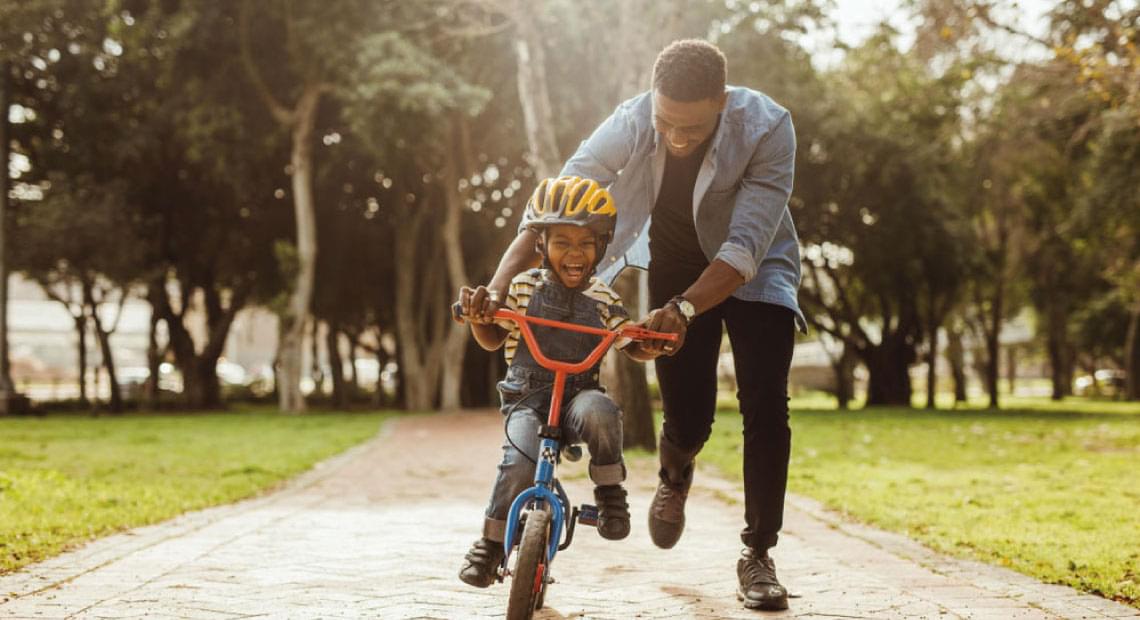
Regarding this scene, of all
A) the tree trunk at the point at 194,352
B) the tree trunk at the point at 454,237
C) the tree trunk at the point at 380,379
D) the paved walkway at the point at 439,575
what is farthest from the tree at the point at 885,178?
the paved walkway at the point at 439,575

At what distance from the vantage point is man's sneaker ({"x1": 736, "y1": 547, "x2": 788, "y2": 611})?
4.14 m

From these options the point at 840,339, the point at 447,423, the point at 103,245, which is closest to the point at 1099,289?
the point at 840,339

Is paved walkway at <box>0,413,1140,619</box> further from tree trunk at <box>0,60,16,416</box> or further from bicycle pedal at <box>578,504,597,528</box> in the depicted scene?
tree trunk at <box>0,60,16,416</box>

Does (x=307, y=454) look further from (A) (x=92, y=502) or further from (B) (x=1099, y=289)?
(B) (x=1099, y=289)

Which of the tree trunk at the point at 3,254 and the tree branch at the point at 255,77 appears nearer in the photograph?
the tree trunk at the point at 3,254

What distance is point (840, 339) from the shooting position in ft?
107

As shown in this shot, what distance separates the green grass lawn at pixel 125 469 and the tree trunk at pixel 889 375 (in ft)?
57.3

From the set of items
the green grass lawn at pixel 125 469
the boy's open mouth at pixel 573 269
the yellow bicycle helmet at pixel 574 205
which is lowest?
the green grass lawn at pixel 125 469

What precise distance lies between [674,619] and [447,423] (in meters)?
17.9

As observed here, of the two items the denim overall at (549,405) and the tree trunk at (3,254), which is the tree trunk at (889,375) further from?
the denim overall at (549,405)

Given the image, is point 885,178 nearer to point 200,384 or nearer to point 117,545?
point 200,384

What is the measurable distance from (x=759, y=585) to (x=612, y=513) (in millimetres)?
665

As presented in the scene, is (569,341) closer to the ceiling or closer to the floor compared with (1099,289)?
closer to the floor

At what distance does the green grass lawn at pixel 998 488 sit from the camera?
18.1 feet
